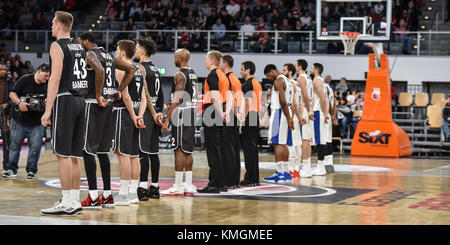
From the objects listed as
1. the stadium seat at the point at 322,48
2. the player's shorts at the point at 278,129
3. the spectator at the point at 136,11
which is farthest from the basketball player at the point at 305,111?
the spectator at the point at 136,11

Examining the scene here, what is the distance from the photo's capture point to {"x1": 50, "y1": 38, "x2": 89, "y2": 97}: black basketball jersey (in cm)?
745

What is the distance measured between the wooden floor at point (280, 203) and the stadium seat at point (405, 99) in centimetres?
825

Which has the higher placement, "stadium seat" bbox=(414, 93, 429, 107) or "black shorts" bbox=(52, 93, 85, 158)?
"stadium seat" bbox=(414, 93, 429, 107)

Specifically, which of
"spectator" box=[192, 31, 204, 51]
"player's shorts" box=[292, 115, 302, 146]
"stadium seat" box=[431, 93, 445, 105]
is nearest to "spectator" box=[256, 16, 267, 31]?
"spectator" box=[192, 31, 204, 51]

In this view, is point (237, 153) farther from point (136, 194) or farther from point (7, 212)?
point (7, 212)

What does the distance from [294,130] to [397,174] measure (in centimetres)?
254

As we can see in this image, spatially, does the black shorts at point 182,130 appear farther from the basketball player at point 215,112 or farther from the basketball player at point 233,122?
the basketball player at point 233,122

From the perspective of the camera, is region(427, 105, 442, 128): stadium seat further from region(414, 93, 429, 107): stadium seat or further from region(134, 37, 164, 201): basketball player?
region(134, 37, 164, 201): basketball player

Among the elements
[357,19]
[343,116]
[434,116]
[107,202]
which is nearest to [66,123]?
[107,202]

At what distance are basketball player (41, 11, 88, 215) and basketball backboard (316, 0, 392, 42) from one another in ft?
37.0

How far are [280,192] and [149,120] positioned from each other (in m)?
2.35

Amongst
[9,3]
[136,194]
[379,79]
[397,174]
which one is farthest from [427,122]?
[9,3]

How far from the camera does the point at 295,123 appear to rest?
40.2 ft
